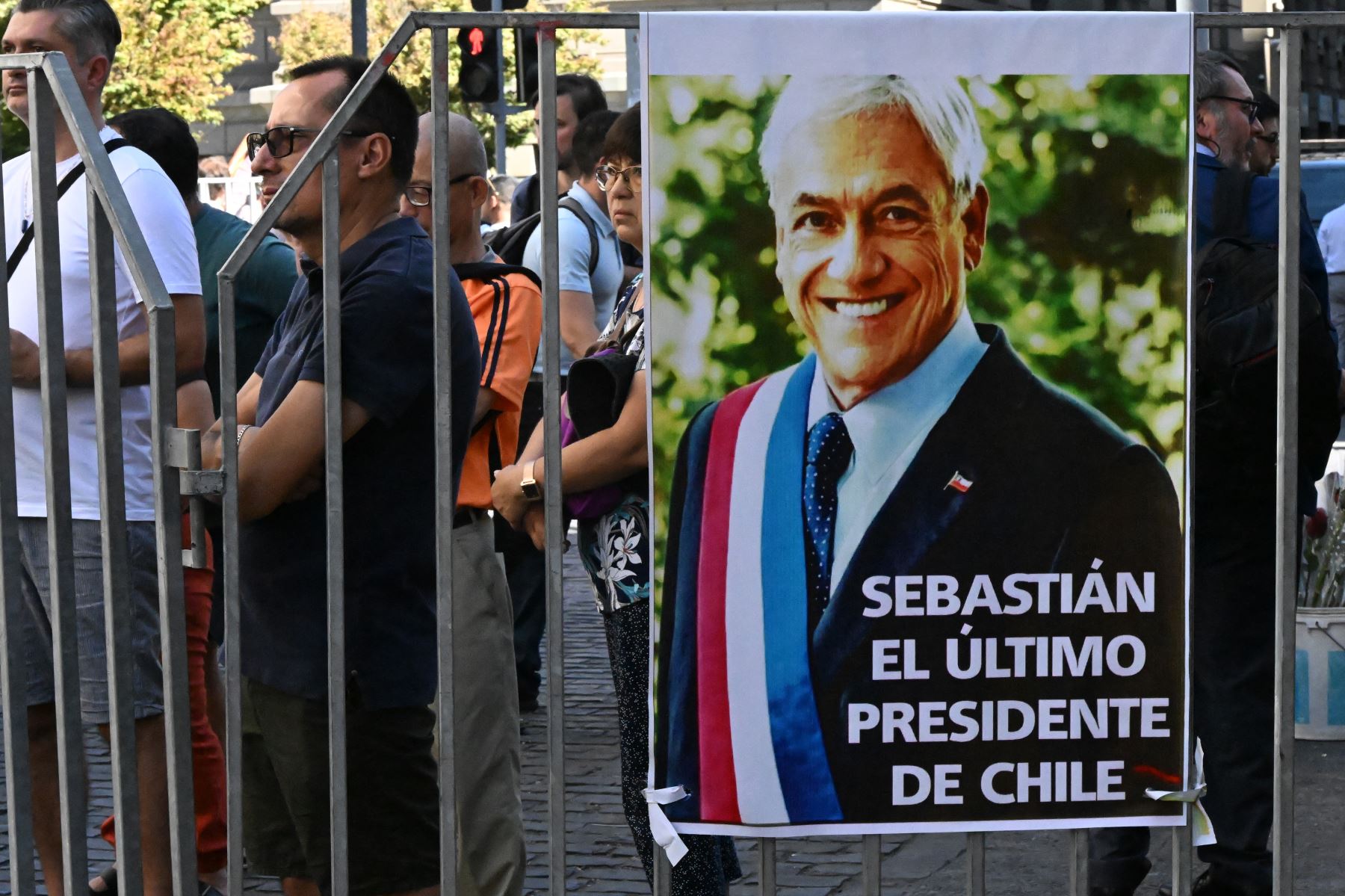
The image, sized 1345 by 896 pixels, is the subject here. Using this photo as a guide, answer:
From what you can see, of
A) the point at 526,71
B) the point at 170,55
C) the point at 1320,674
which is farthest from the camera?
the point at 170,55

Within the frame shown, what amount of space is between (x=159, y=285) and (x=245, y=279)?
2027mm

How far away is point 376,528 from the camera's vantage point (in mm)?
3240

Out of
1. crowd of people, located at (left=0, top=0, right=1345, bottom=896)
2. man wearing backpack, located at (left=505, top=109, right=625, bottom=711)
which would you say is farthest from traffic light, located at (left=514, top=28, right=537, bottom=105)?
crowd of people, located at (left=0, top=0, right=1345, bottom=896)

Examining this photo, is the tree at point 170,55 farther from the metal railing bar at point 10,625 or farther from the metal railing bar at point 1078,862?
the metal railing bar at point 1078,862

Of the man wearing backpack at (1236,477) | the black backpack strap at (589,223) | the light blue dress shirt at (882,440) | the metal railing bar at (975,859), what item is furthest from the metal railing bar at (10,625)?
the black backpack strap at (589,223)

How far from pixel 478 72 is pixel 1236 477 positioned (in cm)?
951

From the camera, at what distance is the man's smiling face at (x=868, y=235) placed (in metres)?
2.80

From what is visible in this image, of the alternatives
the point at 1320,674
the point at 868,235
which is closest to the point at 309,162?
the point at 868,235

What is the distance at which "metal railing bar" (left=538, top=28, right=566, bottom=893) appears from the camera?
287 cm

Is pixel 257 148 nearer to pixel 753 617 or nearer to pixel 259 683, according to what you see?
pixel 259 683

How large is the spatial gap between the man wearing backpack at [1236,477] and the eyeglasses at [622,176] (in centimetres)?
120

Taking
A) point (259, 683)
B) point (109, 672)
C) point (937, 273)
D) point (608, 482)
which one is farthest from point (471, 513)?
point (937, 273)

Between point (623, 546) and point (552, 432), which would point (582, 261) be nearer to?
point (623, 546)

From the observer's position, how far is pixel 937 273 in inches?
111
